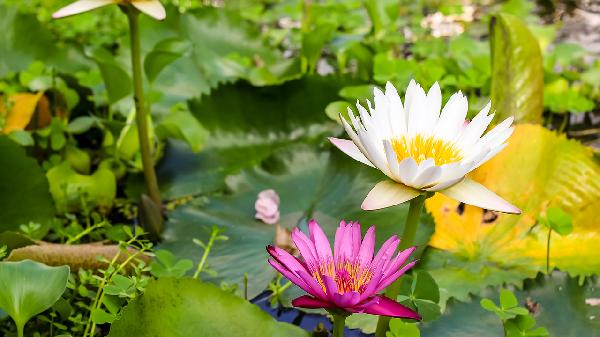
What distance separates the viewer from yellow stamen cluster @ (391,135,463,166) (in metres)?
0.74

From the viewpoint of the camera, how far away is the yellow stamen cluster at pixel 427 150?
2.43 feet

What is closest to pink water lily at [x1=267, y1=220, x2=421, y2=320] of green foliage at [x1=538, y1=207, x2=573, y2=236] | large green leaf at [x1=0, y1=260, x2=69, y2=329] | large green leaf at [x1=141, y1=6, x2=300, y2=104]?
large green leaf at [x1=0, y1=260, x2=69, y2=329]

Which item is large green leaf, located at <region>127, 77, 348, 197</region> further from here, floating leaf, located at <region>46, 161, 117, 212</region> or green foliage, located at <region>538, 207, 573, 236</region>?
green foliage, located at <region>538, 207, 573, 236</region>

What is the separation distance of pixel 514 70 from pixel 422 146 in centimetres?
71

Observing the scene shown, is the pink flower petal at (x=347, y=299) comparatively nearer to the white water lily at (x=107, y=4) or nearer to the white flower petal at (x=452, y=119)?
the white flower petal at (x=452, y=119)

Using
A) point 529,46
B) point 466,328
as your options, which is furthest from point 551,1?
point 466,328

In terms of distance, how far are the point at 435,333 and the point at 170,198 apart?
0.64 m

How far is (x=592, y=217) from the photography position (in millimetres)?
1153

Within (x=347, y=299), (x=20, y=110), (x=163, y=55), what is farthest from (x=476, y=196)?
(x=20, y=110)

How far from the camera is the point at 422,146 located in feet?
2.47

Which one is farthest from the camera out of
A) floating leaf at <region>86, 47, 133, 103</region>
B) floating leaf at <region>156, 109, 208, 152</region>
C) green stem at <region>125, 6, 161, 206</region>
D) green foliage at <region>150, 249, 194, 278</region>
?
floating leaf at <region>156, 109, 208, 152</region>

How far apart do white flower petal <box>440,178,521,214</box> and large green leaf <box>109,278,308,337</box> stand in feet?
0.93

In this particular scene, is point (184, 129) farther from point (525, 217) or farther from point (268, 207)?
point (525, 217)

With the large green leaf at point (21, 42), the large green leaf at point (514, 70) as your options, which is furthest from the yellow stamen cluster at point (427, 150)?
the large green leaf at point (21, 42)
